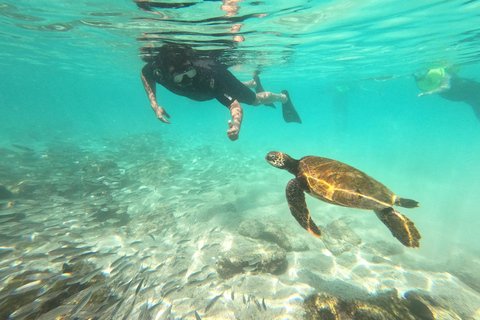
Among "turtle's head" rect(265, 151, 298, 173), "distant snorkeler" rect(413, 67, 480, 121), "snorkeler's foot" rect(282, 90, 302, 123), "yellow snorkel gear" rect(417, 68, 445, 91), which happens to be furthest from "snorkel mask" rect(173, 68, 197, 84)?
"yellow snorkel gear" rect(417, 68, 445, 91)

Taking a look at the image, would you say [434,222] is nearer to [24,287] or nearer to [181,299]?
[181,299]

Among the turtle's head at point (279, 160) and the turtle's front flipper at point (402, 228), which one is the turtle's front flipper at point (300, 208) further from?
the turtle's front flipper at point (402, 228)

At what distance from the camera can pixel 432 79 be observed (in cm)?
1836

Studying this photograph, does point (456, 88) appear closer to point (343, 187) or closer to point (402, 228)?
point (402, 228)

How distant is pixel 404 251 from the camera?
799 cm

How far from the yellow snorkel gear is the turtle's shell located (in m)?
22.4

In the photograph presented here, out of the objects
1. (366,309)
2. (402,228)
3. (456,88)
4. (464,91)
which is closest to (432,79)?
(456,88)

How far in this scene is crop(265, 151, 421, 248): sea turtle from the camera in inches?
117

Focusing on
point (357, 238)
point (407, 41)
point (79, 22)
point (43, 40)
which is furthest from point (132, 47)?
point (407, 41)

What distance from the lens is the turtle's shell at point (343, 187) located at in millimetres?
2996

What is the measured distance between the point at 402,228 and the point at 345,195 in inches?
38.8

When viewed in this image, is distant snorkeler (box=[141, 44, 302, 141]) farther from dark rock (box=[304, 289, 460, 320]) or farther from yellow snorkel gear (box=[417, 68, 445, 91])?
yellow snorkel gear (box=[417, 68, 445, 91])

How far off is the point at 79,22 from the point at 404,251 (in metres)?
20.5

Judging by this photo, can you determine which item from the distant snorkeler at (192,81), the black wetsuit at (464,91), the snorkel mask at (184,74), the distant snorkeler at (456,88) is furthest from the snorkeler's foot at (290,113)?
the black wetsuit at (464,91)
